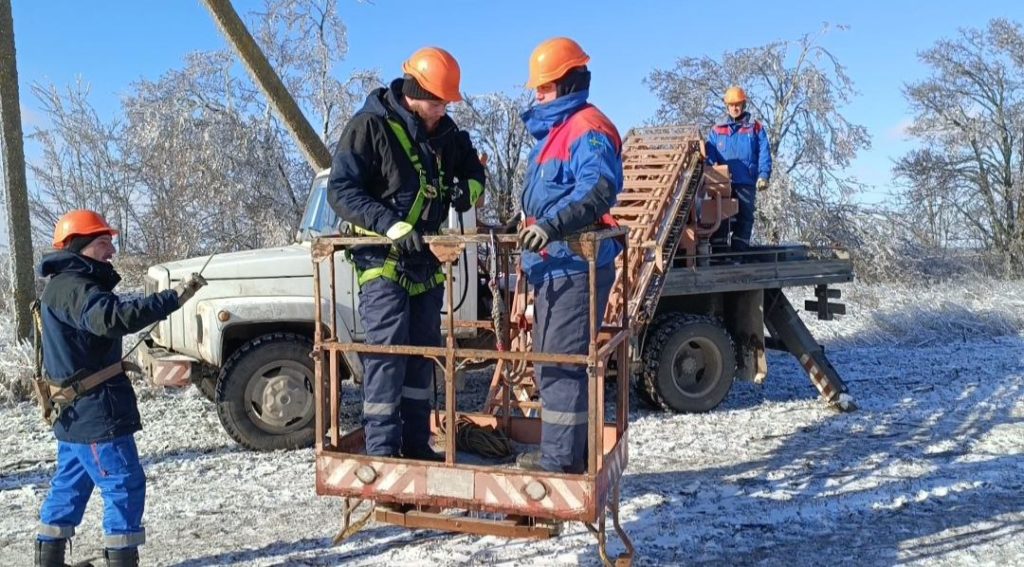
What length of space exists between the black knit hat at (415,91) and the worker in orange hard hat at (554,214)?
1.47 ft

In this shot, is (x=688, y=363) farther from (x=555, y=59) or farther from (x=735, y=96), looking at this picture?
(x=555, y=59)

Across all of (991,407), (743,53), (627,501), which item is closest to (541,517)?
(627,501)

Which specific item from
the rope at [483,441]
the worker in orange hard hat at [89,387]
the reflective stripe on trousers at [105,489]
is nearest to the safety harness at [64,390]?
the worker in orange hard hat at [89,387]

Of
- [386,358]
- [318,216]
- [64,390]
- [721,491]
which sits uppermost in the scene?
[318,216]

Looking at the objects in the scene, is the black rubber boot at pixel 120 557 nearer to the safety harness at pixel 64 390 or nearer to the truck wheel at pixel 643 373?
the safety harness at pixel 64 390

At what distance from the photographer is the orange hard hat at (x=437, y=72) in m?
3.79

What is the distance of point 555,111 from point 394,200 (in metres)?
0.84

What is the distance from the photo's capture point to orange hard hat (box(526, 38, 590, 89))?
12.2ft

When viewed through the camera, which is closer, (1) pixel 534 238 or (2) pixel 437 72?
(1) pixel 534 238

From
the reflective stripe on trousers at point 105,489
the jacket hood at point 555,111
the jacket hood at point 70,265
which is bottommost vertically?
the reflective stripe on trousers at point 105,489

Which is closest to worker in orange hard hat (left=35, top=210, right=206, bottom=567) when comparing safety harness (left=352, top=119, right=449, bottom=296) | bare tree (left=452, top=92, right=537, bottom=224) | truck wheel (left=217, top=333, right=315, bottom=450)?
safety harness (left=352, top=119, right=449, bottom=296)

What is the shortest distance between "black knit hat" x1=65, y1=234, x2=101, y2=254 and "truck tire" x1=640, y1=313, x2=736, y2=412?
Answer: 15.2 ft

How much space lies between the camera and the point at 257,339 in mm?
6109

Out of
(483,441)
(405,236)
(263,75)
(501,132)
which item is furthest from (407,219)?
(501,132)
